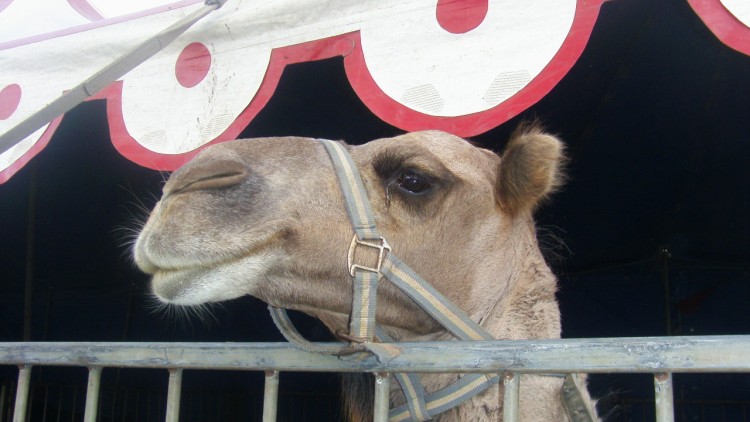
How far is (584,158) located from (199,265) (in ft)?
9.70

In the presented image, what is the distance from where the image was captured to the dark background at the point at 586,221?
10.2ft

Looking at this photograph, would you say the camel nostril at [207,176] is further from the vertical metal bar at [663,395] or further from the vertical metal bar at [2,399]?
the vertical metal bar at [2,399]

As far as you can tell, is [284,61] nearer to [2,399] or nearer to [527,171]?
[527,171]

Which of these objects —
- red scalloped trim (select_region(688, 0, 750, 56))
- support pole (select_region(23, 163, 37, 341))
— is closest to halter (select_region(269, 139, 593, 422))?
red scalloped trim (select_region(688, 0, 750, 56))

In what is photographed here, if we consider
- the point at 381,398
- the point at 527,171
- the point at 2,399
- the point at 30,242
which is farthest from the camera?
the point at 2,399

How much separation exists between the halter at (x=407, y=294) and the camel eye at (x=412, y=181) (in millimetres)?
117

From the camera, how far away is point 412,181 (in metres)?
1.68

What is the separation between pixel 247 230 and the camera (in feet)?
4.67

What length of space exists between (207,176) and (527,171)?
2.71 feet

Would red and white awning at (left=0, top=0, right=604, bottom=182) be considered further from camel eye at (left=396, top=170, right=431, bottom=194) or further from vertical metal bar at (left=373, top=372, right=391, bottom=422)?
vertical metal bar at (left=373, top=372, right=391, bottom=422)

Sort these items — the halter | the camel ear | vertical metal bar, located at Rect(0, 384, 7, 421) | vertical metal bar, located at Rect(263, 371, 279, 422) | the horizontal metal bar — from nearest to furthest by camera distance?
the horizontal metal bar → vertical metal bar, located at Rect(263, 371, 279, 422) → the halter → the camel ear → vertical metal bar, located at Rect(0, 384, 7, 421)

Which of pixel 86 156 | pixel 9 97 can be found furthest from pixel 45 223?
pixel 9 97

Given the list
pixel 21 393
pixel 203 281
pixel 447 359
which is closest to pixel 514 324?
pixel 447 359

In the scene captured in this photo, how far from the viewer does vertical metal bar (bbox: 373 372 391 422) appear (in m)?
1.24
